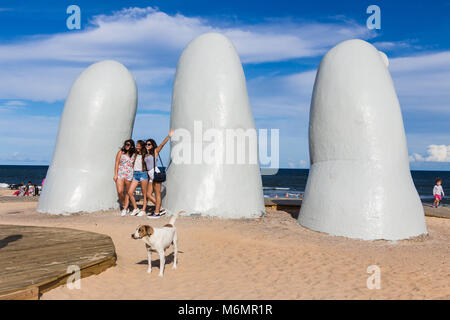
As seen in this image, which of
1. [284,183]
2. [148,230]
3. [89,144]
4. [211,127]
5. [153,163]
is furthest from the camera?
[284,183]

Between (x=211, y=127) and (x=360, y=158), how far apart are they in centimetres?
362

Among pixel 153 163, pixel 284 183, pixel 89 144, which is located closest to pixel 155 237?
pixel 153 163

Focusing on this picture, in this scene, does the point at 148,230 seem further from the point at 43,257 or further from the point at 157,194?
the point at 157,194

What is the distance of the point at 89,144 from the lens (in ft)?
34.0

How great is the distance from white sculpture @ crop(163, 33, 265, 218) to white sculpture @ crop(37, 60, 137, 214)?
1728mm

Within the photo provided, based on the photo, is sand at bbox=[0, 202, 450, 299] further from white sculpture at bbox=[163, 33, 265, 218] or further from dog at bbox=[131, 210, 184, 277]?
white sculpture at bbox=[163, 33, 265, 218]

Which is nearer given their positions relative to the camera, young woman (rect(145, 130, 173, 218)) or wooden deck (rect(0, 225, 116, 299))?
wooden deck (rect(0, 225, 116, 299))

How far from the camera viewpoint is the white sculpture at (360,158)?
25.7 feet

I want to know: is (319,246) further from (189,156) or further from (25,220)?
(25,220)

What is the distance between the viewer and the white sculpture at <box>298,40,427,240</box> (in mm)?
7832

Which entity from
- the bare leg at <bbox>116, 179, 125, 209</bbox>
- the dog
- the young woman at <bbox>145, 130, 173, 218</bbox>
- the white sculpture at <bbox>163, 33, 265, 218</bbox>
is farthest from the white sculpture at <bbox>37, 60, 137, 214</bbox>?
the dog

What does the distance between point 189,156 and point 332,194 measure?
359 cm

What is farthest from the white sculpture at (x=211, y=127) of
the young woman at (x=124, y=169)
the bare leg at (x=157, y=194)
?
the young woman at (x=124, y=169)
